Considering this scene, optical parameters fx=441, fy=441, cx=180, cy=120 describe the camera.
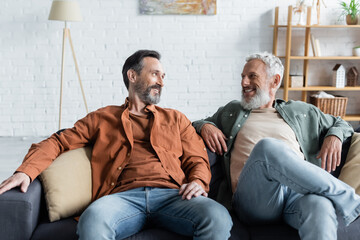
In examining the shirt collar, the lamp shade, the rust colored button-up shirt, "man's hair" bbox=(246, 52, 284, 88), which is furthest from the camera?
the lamp shade

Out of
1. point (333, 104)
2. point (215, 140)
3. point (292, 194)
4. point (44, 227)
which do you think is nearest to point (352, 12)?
point (333, 104)

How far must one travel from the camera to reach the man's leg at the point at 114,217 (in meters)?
1.81

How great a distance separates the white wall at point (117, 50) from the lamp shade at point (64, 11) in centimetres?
42

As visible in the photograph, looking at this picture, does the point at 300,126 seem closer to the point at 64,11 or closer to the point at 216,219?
the point at 216,219

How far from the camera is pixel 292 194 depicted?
2057mm

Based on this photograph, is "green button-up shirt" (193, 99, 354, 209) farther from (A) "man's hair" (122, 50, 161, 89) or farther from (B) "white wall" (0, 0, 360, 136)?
(B) "white wall" (0, 0, 360, 136)

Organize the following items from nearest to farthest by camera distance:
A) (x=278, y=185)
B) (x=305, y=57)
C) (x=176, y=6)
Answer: (x=278, y=185)
(x=305, y=57)
(x=176, y=6)

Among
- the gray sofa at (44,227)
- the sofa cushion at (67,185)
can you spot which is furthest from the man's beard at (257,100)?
the sofa cushion at (67,185)

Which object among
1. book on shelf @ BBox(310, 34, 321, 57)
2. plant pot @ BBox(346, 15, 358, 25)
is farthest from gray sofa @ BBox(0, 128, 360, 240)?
plant pot @ BBox(346, 15, 358, 25)

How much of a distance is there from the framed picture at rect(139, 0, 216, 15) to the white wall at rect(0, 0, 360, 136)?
0.07 metres

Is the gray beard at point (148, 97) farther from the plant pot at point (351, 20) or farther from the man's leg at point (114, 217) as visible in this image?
the plant pot at point (351, 20)

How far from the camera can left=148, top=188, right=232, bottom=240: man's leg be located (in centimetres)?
185

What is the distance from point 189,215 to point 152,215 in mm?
191

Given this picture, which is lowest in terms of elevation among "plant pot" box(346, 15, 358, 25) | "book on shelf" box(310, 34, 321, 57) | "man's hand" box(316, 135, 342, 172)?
"man's hand" box(316, 135, 342, 172)
